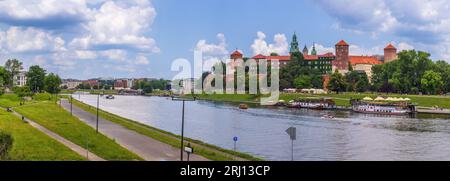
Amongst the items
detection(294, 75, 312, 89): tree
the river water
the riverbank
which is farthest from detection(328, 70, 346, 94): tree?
the river water

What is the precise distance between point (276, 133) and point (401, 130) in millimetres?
18025

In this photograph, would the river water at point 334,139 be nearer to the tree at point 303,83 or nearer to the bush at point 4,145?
the bush at point 4,145

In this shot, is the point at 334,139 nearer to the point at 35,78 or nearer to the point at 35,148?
the point at 35,148

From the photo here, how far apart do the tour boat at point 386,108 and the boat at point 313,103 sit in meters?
12.7

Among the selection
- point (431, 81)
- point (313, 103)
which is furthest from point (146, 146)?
point (431, 81)

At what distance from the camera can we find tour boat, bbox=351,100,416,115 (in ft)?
351

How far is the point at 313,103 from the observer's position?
436 feet

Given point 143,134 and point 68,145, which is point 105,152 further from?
point 143,134

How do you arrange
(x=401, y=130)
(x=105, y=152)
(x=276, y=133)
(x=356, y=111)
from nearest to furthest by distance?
(x=105, y=152) → (x=276, y=133) → (x=401, y=130) → (x=356, y=111)

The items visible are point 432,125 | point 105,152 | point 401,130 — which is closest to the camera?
point 105,152
